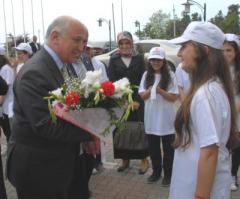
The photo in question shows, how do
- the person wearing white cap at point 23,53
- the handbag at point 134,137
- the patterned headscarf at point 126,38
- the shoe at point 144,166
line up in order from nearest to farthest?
the handbag at point 134,137
the patterned headscarf at point 126,38
the shoe at point 144,166
the person wearing white cap at point 23,53

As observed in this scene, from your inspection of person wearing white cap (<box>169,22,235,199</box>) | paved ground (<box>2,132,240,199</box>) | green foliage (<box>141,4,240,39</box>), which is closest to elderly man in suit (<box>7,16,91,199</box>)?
person wearing white cap (<box>169,22,235,199</box>)

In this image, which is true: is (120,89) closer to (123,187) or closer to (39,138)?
(39,138)

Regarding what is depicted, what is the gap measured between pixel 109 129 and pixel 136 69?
3.08 metres

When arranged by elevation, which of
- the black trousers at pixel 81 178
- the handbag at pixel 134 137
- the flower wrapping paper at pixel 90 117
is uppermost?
the flower wrapping paper at pixel 90 117

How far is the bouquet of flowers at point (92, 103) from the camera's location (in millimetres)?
2551

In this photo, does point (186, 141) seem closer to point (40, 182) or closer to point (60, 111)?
point (60, 111)

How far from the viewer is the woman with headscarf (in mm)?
5765

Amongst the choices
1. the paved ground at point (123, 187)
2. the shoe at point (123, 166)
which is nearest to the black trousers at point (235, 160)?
the paved ground at point (123, 187)

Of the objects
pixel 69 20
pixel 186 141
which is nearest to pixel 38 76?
pixel 69 20

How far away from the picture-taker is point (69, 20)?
2.80m

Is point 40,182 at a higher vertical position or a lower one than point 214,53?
lower

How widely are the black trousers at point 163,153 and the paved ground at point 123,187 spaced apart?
0.20 m

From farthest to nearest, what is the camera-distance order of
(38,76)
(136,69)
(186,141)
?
1. (136,69)
2. (38,76)
3. (186,141)

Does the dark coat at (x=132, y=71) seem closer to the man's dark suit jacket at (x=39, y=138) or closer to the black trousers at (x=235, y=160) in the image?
the black trousers at (x=235, y=160)
